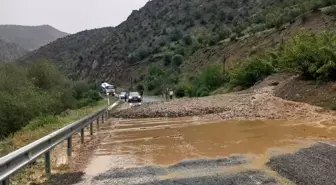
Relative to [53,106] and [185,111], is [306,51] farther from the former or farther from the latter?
[53,106]

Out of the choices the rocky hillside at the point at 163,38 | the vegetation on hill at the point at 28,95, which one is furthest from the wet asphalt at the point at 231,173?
the rocky hillside at the point at 163,38

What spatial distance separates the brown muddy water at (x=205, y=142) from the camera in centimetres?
996

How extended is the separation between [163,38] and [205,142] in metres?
100

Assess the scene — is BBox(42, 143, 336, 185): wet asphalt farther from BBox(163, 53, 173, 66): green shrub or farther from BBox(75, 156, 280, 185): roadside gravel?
BBox(163, 53, 173, 66): green shrub

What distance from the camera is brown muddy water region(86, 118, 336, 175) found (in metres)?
9.96

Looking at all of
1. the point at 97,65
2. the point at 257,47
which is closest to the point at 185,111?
the point at 257,47

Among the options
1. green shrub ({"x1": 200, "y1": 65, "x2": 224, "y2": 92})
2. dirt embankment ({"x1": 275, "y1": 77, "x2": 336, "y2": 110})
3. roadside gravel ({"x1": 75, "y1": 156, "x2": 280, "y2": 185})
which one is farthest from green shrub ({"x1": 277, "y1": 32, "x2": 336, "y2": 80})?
green shrub ({"x1": 200, "y1": 65, "x2": 224, "y2": 92})

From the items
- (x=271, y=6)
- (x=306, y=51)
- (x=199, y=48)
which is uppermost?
(x=271, y=6)

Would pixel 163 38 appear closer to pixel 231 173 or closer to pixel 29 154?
pixel 29 154

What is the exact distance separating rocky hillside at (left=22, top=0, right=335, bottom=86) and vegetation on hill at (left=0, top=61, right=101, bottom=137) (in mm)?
30304

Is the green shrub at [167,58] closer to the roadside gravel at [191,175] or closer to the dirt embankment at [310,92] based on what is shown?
the dirt embankment at [310,92]

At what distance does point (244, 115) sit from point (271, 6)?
216ft

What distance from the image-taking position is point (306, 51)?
77.7ft

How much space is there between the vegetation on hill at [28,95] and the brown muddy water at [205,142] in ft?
48.7
